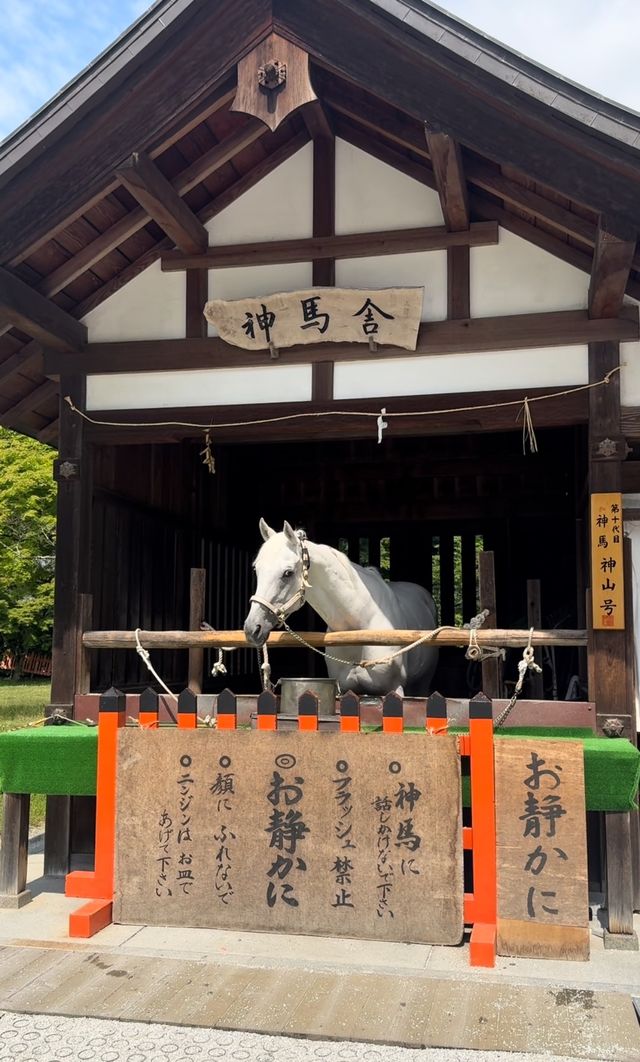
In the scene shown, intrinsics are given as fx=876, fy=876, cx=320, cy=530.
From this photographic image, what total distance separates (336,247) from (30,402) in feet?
11.2

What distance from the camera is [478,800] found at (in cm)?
510

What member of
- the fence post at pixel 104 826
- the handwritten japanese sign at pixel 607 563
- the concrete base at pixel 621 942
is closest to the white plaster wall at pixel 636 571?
the handwritten japanese sign at pixel 607 563

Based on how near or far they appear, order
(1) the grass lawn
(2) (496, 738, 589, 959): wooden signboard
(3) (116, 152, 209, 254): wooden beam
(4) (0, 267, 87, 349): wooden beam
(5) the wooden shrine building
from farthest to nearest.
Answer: (1) the grass lawn, (4) (0, 267, 87, 349): wooden beam, (3) (116, 152, 209, 254): wooden beam, (5) the wooden shrine building, (2) (496, 738, 589, 959): wooden signboard

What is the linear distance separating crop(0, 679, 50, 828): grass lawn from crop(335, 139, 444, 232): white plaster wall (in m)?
6.85

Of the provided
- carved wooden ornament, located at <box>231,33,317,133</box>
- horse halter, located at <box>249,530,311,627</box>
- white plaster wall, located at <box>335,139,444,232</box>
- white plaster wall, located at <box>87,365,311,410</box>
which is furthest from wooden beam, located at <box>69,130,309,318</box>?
horse halter, located at <box>249,530,311,627</box>

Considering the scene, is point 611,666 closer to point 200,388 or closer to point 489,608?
point 489,608

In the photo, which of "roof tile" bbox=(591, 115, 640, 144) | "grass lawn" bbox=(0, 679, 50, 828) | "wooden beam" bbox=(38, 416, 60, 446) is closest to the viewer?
"roof tile" bbox=(591, 115, 640, 144)

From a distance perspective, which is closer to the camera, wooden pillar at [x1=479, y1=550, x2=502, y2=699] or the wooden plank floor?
the wooden plank floor

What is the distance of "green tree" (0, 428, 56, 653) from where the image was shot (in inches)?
875

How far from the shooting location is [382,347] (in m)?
6.59

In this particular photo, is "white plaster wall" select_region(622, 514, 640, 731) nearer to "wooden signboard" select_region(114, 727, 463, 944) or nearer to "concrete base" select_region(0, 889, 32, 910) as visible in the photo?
"wooden signboard" select_region(114, 727, 463, 944)

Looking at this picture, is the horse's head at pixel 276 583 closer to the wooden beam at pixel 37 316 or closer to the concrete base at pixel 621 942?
the wooden beam at pixel 37 316

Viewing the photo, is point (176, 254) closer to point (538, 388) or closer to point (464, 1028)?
point (538, 388)

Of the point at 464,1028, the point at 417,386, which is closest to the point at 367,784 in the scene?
the point at 464,1028
